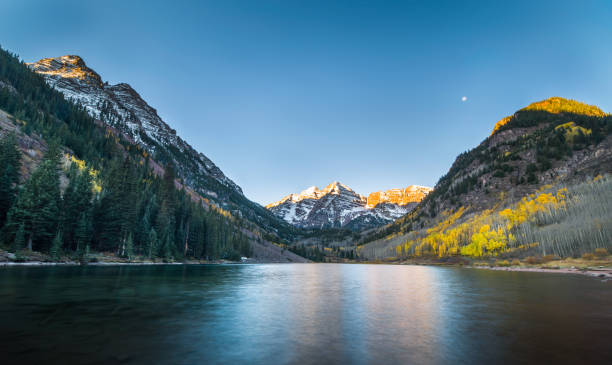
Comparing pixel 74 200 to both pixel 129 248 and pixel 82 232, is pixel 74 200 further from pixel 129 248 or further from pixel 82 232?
pixel 129 248

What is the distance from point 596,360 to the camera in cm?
1090

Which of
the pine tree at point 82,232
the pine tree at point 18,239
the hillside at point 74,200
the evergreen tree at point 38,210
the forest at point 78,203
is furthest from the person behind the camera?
the pine tree at point 82,232

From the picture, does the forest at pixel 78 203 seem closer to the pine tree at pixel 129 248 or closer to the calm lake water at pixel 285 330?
the pine tree at pixel 129 248

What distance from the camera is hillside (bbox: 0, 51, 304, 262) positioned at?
178ft

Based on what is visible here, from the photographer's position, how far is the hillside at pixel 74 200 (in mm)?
54281

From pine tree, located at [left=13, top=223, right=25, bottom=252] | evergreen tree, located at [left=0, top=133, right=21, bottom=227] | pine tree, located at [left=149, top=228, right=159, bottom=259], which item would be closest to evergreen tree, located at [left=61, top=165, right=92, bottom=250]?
evergreen tree, located at [left=0, top=133, right=21, bottom=227]

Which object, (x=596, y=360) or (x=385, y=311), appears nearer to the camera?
(x=596, y=360)

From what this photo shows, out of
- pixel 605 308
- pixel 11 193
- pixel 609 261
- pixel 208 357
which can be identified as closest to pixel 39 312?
pixel 208 357

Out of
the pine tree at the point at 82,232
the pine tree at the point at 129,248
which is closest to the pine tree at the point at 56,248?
the pine tree at the point at 82,232

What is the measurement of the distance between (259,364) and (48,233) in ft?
218

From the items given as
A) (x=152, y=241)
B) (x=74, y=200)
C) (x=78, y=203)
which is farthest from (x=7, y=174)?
(x=152, y=241)

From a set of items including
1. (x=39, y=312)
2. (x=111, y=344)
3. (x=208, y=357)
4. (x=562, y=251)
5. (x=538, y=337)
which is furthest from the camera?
(x=562, y=251)

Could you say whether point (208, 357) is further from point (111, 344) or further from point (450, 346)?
point (450, 346)

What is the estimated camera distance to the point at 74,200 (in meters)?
63.6
